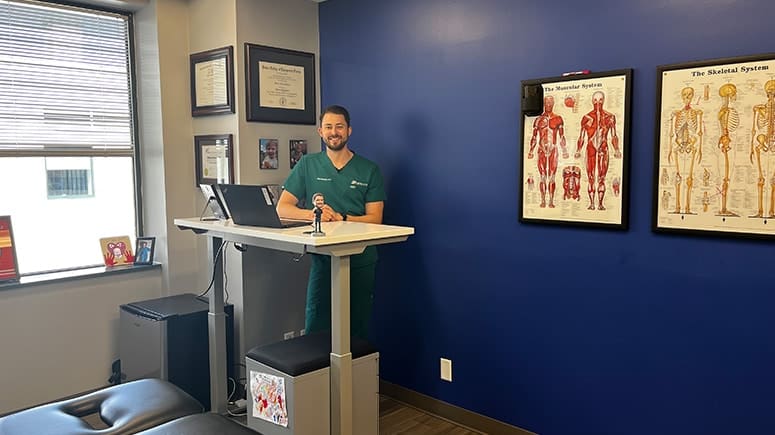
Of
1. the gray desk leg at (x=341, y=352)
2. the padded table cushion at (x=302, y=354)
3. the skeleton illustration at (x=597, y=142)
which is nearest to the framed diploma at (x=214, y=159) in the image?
the padded table cushion at (x=302, y=354)

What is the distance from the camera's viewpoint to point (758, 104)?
6.80 feet

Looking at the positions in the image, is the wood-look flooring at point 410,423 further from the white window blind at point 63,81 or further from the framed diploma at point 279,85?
the white window blind at point 63,81

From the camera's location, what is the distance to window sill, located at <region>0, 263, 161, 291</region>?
3121mm

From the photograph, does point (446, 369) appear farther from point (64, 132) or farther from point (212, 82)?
point (64, 132)

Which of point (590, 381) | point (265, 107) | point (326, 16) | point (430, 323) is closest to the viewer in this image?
point (590, 381)

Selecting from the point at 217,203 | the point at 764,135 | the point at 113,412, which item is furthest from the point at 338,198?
the point at 764,135

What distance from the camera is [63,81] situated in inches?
132

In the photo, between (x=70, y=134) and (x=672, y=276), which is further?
(x=70, y=134)

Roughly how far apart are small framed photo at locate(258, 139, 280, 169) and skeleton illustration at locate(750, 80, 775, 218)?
7.92 ft

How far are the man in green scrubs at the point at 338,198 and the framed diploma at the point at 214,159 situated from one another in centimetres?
46

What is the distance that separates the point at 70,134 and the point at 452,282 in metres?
2.34

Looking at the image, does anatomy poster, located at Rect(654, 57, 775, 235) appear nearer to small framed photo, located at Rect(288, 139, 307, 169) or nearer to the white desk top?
the white desk top

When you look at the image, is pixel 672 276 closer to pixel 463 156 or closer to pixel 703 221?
pixel 703 221

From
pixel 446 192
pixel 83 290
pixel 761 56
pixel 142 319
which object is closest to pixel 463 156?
pixel 446 192
